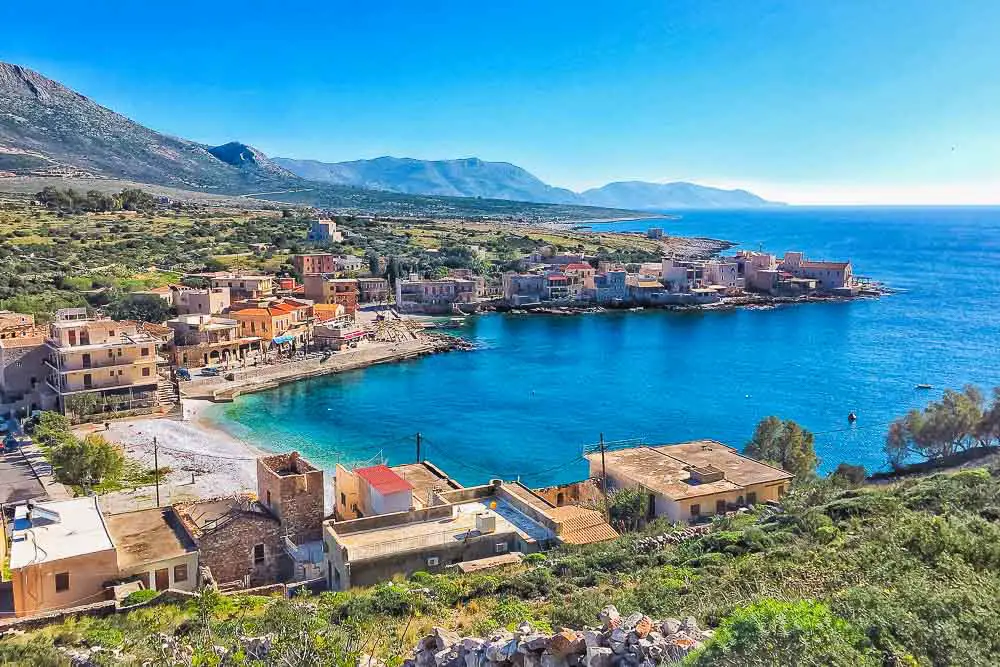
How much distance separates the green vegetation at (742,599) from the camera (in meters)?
7.08

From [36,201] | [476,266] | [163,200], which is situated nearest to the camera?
[476,266]

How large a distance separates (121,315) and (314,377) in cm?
1290

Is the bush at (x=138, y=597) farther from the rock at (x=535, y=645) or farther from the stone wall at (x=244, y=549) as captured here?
the rock at (x=535, y=645)

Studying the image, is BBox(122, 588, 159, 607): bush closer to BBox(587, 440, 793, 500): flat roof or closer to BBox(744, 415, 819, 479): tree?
BBox(587, 440, 793, 500): flat roof

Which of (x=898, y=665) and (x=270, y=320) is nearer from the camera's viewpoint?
(x=898, y=665)

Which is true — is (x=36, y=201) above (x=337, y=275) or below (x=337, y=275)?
above

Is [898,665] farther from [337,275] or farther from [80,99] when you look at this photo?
[80,99]

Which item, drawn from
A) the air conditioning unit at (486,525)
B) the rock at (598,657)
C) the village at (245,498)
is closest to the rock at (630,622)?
the rock at (598,657)

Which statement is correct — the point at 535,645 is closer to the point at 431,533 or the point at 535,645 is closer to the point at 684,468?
the point at 431,533

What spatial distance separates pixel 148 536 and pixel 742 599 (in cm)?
1193

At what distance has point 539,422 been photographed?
3522 cm

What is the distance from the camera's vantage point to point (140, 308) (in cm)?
4591

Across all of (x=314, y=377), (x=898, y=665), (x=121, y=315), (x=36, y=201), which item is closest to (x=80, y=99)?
(x=36, y=201)

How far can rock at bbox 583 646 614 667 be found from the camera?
23.3ft
